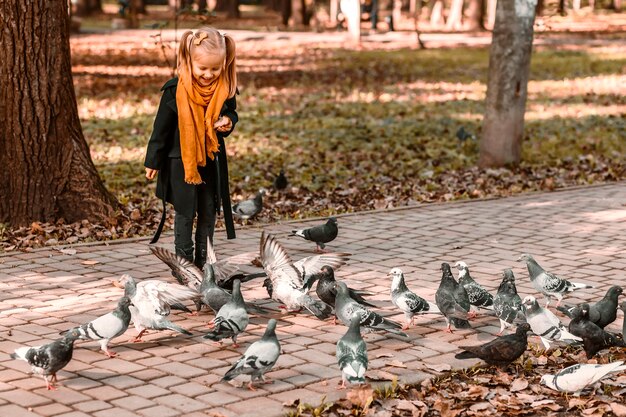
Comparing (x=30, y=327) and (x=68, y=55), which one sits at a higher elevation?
(x=68, y=55)

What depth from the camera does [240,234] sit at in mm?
11648

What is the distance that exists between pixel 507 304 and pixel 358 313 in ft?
3.85

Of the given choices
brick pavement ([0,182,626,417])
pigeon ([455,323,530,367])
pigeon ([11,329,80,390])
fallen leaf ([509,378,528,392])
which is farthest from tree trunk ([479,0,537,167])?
pigeon ([11,329,80,390])

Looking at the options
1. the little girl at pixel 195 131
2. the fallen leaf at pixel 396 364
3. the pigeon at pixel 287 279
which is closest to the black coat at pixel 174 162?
the little girl at pixel 195 131

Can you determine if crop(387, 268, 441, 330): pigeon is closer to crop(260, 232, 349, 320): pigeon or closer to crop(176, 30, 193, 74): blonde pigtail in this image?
crop(260, 232, 349, 320): pigeon

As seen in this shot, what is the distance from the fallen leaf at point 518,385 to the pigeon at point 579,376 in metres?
0.21

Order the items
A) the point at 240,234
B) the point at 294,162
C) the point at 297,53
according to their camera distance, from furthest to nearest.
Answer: the point at 297,53
the point at 294,162
the point at 240,234

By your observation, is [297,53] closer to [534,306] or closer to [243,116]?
[243,116]

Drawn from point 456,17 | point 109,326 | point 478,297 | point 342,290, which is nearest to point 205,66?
point 342,290

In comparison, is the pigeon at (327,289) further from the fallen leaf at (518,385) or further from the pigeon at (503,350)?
the fallen leaf at (518,385)

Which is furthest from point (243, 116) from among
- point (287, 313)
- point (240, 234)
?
point (287, 313)

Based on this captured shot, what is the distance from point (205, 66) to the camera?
8.23m

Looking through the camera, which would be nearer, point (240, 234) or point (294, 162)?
point (240, 234)

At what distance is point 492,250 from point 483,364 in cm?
378
